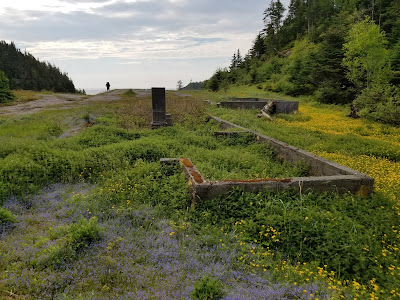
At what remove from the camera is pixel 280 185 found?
4.36 metres

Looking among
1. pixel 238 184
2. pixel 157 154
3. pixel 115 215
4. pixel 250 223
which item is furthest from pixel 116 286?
pixel 157 154

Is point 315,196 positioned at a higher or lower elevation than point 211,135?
lower

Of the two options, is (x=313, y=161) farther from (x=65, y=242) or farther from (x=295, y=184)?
(x=65, y=242)

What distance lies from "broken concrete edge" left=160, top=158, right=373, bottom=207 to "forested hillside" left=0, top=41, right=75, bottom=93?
49.7m

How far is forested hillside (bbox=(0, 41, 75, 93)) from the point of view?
1890 inches

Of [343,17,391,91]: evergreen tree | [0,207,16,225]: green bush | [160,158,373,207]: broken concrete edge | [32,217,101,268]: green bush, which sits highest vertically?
[343,17,391,91]: evergreen tree

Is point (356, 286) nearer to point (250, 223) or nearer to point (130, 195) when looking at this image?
point (250, 223)

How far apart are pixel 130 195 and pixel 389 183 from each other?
5235 mm

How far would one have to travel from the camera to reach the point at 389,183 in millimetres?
5293

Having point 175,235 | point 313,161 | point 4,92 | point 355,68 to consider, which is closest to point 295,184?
point 313,161

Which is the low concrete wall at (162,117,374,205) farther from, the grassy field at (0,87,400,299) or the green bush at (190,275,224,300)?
the green bush at (190,275,224,300)

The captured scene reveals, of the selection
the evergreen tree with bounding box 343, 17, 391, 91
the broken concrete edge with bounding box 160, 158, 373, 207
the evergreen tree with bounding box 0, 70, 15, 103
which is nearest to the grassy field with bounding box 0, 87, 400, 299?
the broken concrete edge with bounding box 160, 158, 373, 207

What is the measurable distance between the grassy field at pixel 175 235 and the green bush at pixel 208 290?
0.01 metres

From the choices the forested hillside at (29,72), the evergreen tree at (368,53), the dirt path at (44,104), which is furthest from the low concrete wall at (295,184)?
the forested hillside at (29,72)
